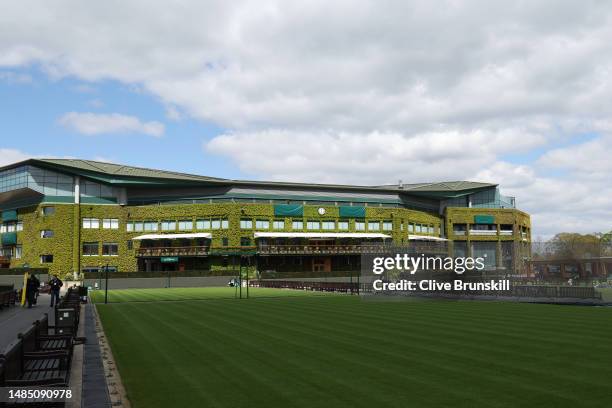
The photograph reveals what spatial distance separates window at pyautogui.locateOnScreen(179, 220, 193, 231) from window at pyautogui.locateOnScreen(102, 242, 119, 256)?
1040 centimetres

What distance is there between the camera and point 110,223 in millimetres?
92562

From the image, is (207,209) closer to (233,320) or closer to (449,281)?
(449,281)

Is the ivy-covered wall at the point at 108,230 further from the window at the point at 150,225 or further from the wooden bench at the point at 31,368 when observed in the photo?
the wooden bench at the point at 31,368

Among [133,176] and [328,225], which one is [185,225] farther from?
[328,225]

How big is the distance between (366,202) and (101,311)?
248 ft

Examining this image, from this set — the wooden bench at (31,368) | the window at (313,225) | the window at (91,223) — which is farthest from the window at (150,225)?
the wooden bench at (31,368)

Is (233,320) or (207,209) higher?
(207,209)

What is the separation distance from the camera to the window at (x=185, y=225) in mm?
92938

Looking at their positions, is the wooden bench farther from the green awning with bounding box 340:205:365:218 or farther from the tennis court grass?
the green awning with bounding box 340:205:365:218

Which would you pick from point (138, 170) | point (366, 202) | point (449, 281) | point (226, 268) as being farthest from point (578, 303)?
point (138, 170)

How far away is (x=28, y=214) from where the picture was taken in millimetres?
91375

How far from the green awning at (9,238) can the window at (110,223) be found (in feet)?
48.9

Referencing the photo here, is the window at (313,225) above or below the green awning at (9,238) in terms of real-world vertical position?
above

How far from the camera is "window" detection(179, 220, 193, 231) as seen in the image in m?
92.9
